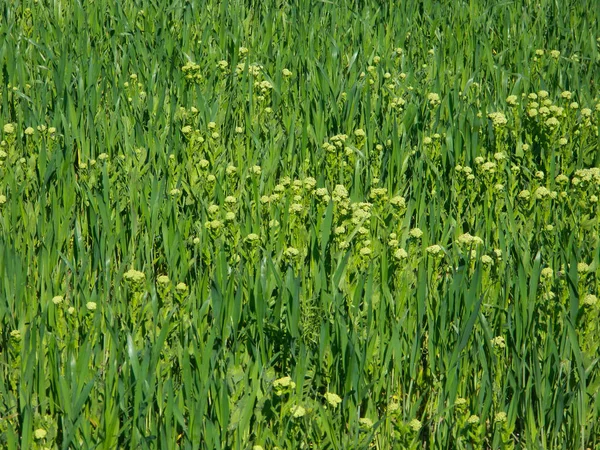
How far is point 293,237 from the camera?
3.44 metres

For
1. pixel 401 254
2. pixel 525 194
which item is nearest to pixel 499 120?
pixel 525 194

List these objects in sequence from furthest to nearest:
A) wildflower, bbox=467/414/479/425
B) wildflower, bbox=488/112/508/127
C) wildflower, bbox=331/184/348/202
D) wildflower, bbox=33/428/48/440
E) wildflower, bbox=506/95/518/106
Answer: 1. wildflower, bbox=506/95/518/106
2. wildflower, bbox=488/112/508/127
3. wildflower, bbox=331/184/348/202
4. wildflower, bbox=467/414/479/425
5. wildflower, bbox=33/428/48/440

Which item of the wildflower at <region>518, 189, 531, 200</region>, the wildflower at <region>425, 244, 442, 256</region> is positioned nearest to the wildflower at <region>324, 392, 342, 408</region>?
the wildflower at <region>425, 244, 442, 256</region>

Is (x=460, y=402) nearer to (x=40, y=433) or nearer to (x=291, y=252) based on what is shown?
(x=291, y=252)

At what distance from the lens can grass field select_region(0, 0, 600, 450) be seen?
2.52 meters

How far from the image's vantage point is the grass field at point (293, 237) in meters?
2.52

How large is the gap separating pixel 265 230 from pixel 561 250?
3.67 feet

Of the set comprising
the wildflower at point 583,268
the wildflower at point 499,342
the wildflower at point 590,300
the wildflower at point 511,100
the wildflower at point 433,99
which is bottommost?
the wildflower at point 499,342

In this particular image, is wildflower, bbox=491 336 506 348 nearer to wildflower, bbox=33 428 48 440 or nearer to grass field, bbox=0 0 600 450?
grass field, bbox=0 0 600 450

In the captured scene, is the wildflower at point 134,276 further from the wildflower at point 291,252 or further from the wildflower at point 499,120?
the wildflower at point 499,120

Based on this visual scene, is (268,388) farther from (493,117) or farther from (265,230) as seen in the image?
(493,117)

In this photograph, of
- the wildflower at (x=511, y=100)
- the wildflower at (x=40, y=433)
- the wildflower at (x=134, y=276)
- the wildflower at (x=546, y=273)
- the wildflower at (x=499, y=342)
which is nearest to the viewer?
the wildflower at (x=40, y=433)

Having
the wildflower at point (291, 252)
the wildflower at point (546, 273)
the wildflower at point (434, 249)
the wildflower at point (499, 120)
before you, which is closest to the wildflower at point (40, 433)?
the wildflower at point (291, 252)

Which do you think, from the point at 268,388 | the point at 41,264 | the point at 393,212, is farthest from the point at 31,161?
the point at 268,388
